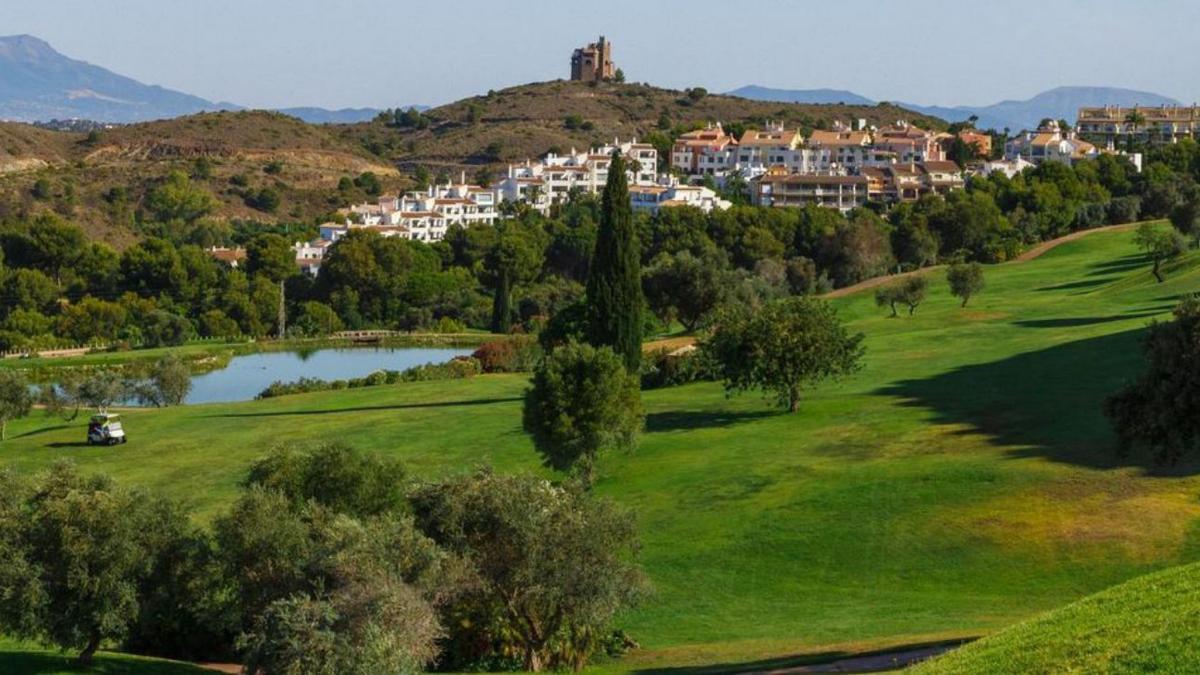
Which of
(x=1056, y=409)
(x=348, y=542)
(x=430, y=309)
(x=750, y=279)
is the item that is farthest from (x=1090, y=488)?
(x=430, y=309)

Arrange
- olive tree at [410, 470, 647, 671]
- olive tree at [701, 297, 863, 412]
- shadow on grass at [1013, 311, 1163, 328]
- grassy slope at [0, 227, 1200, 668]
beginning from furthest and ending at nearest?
shadow on grass at [1013, 311, 1163, 328]
olive tree at [701, 297, 863, 412]
grassy slope at [0, 227, 1200, 668]
olive tree at [410, 470, 647, 671]

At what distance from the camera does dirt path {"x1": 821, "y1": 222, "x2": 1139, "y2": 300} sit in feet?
343

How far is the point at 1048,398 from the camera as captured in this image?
171 feet

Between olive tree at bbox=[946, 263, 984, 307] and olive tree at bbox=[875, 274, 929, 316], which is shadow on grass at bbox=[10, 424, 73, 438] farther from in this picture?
olive tree at bbox=[946, 263, 984, 307]

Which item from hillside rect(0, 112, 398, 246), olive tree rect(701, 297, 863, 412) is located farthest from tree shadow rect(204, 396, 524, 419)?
hillside rect(0, 112, 398, 246)

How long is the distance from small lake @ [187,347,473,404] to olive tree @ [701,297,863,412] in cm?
3060

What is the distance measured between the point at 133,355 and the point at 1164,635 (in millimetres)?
86144

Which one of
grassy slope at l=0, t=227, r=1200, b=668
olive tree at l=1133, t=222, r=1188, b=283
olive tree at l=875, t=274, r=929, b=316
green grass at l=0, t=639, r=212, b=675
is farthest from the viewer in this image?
→ olive tree at l=1133, t=222, r=1188, b=283

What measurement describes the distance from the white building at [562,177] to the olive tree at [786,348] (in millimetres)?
111117

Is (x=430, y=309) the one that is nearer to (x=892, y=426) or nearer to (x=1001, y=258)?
(x=1001, y=258)

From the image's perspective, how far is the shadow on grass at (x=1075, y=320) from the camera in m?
70.5

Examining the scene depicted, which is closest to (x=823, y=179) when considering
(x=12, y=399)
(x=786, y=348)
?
(x=786, y=348)

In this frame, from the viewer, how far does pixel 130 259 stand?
12106 cm

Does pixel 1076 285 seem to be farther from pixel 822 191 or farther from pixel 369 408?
pixel 822 191
